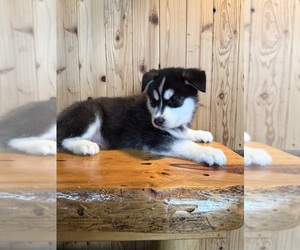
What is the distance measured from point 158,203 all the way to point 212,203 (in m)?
0.14

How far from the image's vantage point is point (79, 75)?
154cm

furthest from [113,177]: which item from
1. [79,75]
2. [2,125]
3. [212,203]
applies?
[79,75]

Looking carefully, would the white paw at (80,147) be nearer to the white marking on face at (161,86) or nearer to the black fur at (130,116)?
the black fur at (130,116)

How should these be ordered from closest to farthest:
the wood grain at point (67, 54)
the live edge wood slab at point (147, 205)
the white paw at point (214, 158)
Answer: the live edge wood slab at point (147, 205)
the white paw at point (214, 158)
the wood grain at point (67, 54)

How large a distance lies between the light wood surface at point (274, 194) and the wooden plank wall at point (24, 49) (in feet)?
1.13

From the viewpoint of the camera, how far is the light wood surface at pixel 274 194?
0.52 meters

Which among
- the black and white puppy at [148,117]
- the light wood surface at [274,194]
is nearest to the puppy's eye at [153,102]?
the black and white puppy at [148,117]

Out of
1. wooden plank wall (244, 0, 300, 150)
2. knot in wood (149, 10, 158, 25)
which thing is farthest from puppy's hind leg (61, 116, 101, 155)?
wooden plank wall (244, 0, 300, 150)

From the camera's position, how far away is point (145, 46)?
157 cm

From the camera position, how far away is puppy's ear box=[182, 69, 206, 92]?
4.39ft

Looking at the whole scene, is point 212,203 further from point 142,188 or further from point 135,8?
point 135,8

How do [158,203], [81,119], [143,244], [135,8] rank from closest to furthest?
1. [158,203]
2. [81,119]
3. [135,8]
4. [143,244]

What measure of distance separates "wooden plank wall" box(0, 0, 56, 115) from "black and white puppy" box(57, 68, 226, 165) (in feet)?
2.84

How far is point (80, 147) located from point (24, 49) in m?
0.83
